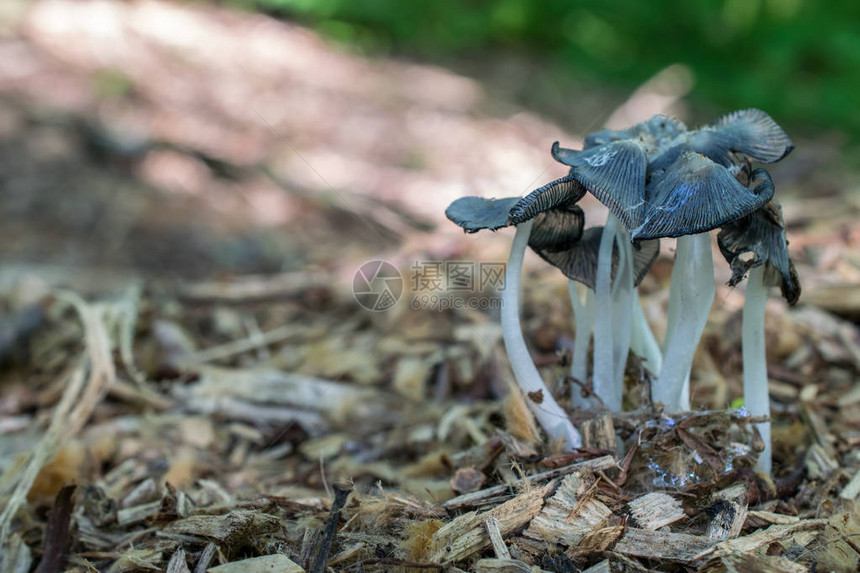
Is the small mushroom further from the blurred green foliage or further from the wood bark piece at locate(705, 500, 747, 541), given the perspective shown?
the blurred green foliage

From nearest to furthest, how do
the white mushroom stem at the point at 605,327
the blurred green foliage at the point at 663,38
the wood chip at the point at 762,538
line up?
1. the wood chip at the point at 762,538
2. the white mushroom stem at the point at 605,327
3. the blurred green foliage at the point at 663,38

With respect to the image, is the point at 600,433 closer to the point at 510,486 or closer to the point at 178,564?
the point at 510,486

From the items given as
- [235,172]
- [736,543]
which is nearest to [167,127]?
[235,172]

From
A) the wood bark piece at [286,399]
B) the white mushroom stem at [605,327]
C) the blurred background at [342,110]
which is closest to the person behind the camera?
the white mushroom stem at [605,327]

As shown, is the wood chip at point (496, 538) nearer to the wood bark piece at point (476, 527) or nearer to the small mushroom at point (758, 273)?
the wood bark piece at point (476, 527)

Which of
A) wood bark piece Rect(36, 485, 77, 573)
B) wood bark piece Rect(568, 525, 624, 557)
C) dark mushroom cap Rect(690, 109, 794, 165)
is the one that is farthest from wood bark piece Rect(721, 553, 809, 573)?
wood bark piece Rect(36, 485, 77, 573)

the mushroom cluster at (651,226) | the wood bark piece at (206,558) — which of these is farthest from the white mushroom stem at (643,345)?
the wood bark piece at (206,558)

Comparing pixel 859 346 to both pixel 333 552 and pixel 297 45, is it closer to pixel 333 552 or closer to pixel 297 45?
pixel 333 552
